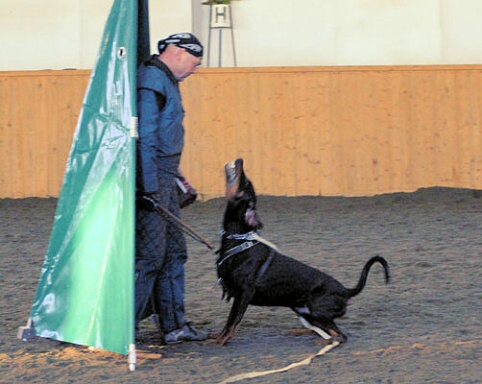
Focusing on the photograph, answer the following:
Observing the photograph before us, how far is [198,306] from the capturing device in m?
6.72

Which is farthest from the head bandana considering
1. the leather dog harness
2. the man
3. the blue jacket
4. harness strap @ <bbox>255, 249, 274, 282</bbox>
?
harness strap @ <bbox>255, 249, 274, 282</bbox>

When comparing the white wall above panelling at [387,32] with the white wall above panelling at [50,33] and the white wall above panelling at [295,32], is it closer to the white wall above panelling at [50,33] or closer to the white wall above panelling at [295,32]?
the white wall above panelling at [295,32]

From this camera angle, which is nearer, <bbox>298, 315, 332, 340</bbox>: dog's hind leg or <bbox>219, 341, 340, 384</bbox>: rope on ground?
<bbox>219, 341, 340, 384</bbox>: rope on ground

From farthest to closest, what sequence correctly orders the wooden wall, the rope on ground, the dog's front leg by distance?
1. the wooden wall
2. the dog's front leg
3. the rope on ground

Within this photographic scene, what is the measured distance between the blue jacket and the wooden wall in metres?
6.64

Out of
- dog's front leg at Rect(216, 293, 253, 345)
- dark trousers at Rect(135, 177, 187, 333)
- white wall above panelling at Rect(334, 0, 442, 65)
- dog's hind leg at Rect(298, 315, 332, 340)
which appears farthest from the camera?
white wall above panelling at Rect(334, 0, 442, 65)

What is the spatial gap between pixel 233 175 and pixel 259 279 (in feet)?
2.05

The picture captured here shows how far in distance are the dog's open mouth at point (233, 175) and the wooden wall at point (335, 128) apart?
21.7 feet

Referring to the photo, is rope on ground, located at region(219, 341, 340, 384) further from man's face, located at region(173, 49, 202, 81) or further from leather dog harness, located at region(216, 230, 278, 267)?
man's face, located at region(173, 49, 202, 81)

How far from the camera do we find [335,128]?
12023 millimetres

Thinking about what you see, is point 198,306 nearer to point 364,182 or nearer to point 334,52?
point 364,182

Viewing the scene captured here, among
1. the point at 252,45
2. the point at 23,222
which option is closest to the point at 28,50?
the point at 252,45

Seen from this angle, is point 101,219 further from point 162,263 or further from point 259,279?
point 259,279

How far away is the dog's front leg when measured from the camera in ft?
17.8
